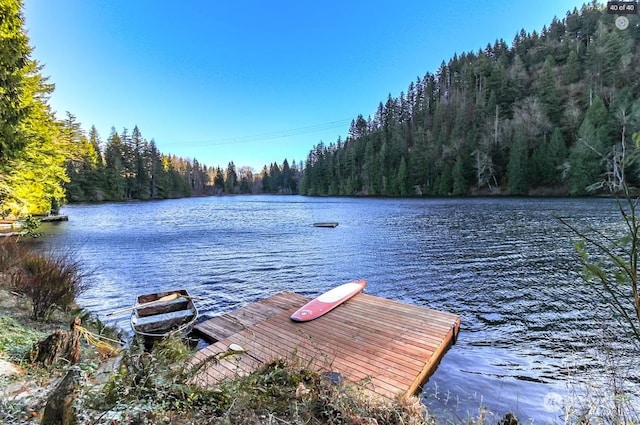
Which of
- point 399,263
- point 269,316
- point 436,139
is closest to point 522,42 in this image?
point 436,139

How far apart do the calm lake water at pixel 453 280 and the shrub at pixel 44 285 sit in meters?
1.44

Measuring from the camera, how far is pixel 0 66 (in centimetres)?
833

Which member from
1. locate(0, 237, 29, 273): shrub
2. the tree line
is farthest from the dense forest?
locate(0, 237, 29, 273): shrub

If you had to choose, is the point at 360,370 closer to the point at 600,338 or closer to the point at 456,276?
the point at 600,338

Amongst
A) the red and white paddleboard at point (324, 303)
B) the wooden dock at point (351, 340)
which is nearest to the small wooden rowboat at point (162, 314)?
the wooden dock at point (351, 340)

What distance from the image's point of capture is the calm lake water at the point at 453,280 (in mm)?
5809

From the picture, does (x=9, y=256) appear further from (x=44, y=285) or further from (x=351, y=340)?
(x=351, y=340)

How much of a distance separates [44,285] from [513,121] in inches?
2575

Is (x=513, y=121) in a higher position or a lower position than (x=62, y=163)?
higher

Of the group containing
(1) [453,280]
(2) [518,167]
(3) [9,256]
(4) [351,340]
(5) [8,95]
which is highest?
(2) [518,167]

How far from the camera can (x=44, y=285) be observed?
753 centimetres

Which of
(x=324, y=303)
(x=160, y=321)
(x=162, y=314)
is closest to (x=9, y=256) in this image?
Answer: (x=162, y=314)

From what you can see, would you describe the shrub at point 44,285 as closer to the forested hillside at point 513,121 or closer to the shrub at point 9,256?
the shrub at point 9,256

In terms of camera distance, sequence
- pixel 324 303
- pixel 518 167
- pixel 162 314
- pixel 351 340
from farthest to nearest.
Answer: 1. pixel 518 167
2. pixel 324 303
3. pixel 162 314
4. pixel 351 340
